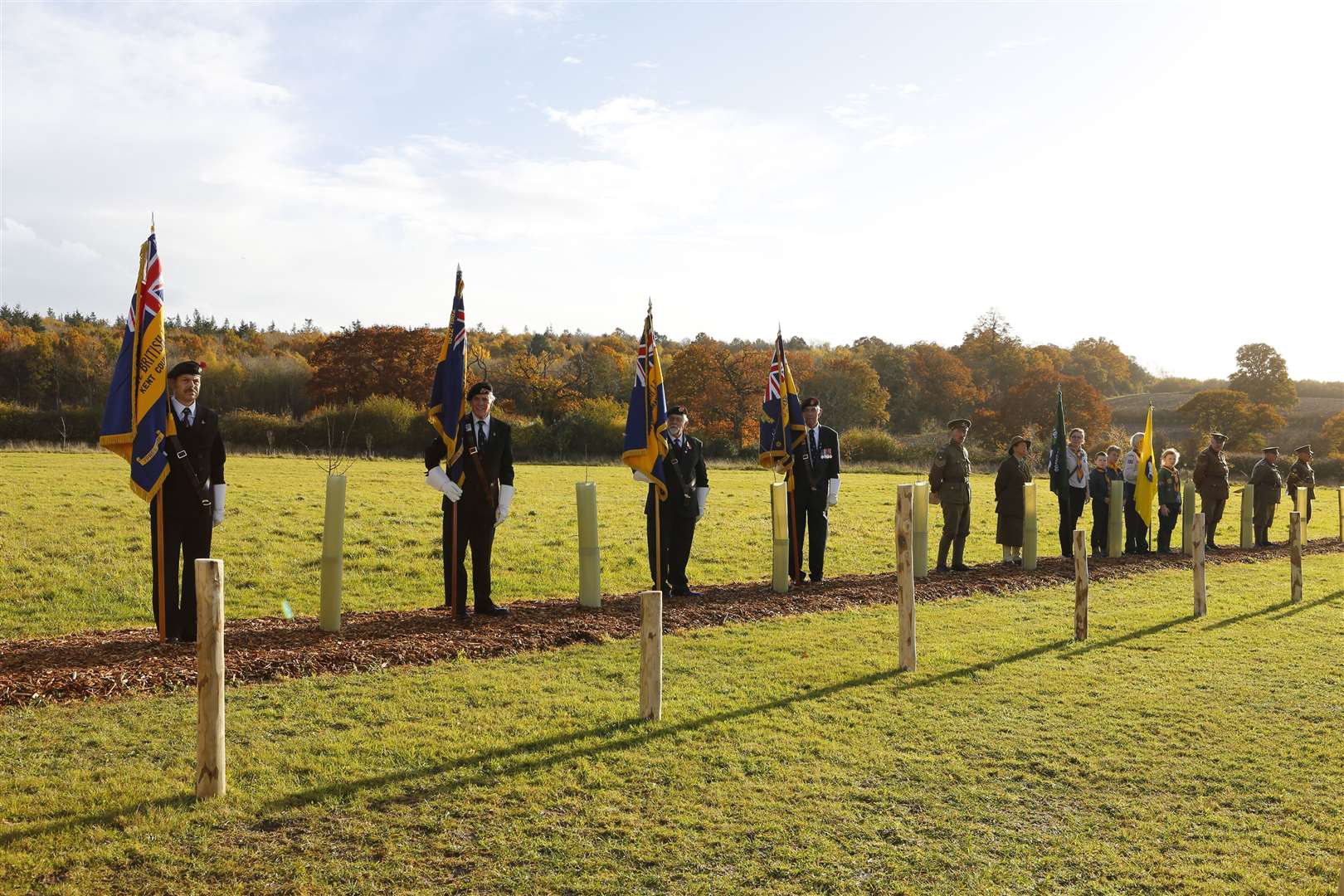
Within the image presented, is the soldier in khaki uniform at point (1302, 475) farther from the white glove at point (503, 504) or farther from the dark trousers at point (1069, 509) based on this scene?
the white glove at point (503, 504)

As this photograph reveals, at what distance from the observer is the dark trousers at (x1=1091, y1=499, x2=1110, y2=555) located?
60.0 feet

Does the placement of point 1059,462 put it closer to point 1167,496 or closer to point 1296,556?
point 1167,496

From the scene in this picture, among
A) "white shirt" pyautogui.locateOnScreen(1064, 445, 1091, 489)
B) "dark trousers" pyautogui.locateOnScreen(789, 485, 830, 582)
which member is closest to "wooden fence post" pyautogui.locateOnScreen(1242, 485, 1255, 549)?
"white shirt" pyautogui.locateOnScreen(1064, 445, 1091, 489)

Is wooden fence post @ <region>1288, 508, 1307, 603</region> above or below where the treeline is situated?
below

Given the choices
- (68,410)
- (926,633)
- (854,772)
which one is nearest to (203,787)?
(854,772)

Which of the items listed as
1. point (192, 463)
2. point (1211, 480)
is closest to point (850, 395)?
point (1211, 480)

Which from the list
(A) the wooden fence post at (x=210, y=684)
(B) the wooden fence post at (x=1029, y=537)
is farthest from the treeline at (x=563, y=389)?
(A) the wooden fence post at (x=210, y=684)

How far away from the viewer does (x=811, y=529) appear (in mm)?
13742

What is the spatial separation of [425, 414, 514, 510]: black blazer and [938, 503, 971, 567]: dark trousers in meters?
7.69

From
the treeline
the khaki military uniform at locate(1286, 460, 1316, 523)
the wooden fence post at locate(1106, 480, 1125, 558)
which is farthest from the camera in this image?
the treeline

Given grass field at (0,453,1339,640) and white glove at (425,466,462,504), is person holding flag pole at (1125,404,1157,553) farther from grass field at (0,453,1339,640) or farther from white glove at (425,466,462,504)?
white glove at (425,466,462,504)

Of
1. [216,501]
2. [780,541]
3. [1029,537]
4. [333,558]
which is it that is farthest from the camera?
[1029,537]

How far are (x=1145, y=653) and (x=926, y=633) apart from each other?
2032mm

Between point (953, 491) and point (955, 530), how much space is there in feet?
2.04
